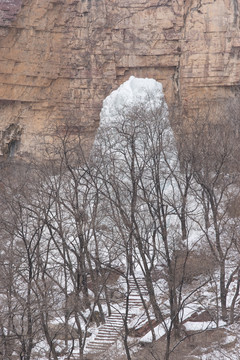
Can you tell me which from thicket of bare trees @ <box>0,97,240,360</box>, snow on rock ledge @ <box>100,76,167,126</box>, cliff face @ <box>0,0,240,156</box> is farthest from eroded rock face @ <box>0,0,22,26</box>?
thicket of bare trees @ <box>0,97,240,360</box>

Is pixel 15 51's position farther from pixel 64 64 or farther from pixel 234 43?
pixel 234 43

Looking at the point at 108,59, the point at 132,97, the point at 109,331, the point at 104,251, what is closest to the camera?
the point at 109,331

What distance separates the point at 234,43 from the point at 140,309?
16532mm

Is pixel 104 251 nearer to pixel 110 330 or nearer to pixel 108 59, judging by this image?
pixel 110 330

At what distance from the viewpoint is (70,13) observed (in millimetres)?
30000

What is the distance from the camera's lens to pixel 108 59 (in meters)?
30.6

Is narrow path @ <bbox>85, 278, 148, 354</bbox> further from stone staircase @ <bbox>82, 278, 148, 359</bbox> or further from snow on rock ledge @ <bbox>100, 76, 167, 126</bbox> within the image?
snow on rock ledge @ <bbox>100, 76, 167, 126</bbox>

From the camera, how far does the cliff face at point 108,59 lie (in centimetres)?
2969

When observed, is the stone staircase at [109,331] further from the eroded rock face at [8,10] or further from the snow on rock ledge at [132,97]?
the eroded rock face at [8,10]

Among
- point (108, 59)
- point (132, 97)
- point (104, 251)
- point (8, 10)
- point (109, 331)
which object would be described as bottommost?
point (109, 331)

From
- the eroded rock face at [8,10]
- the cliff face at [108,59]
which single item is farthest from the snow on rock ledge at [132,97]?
the eroded rock face at [8,10]

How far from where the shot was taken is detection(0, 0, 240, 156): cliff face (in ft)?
97.4

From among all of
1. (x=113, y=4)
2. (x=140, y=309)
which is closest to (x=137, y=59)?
(x=113, y=4)

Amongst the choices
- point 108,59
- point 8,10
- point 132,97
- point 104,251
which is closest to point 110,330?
point 104,251
